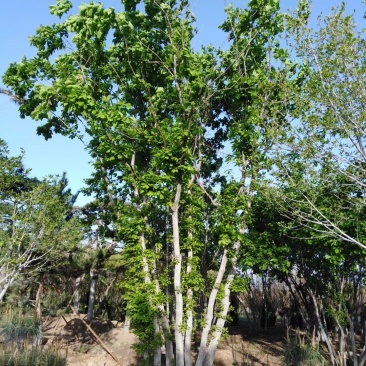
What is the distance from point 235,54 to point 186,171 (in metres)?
3.86

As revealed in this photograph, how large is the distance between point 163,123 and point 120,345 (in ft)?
32.9

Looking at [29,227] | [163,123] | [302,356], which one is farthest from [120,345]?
[163,123]

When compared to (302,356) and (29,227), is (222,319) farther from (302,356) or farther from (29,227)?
(29,227)

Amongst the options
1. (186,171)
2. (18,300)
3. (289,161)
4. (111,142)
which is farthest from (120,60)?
(18,300)

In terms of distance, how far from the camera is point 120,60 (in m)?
11.7

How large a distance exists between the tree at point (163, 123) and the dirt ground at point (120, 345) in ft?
11.6

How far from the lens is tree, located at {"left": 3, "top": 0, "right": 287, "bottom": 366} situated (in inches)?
386

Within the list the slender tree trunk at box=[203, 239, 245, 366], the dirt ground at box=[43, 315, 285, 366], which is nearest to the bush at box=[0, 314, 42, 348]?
the dirt ground at box=[43, 315, 285, 366]

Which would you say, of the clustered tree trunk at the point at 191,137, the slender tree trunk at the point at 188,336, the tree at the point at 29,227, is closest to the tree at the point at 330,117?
the clustered tree trunk at the point at 191,137

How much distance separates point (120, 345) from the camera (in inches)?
632

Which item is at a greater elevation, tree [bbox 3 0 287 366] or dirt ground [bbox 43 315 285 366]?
tree [bbox 3 0 287 366]

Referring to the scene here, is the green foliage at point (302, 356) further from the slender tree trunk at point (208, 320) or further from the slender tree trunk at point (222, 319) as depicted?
the slender tree trunk at point (208, 320)

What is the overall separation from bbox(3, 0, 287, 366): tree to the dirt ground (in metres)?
3.55

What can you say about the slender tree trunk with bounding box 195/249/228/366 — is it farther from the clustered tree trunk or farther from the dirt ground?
the dirt ground
